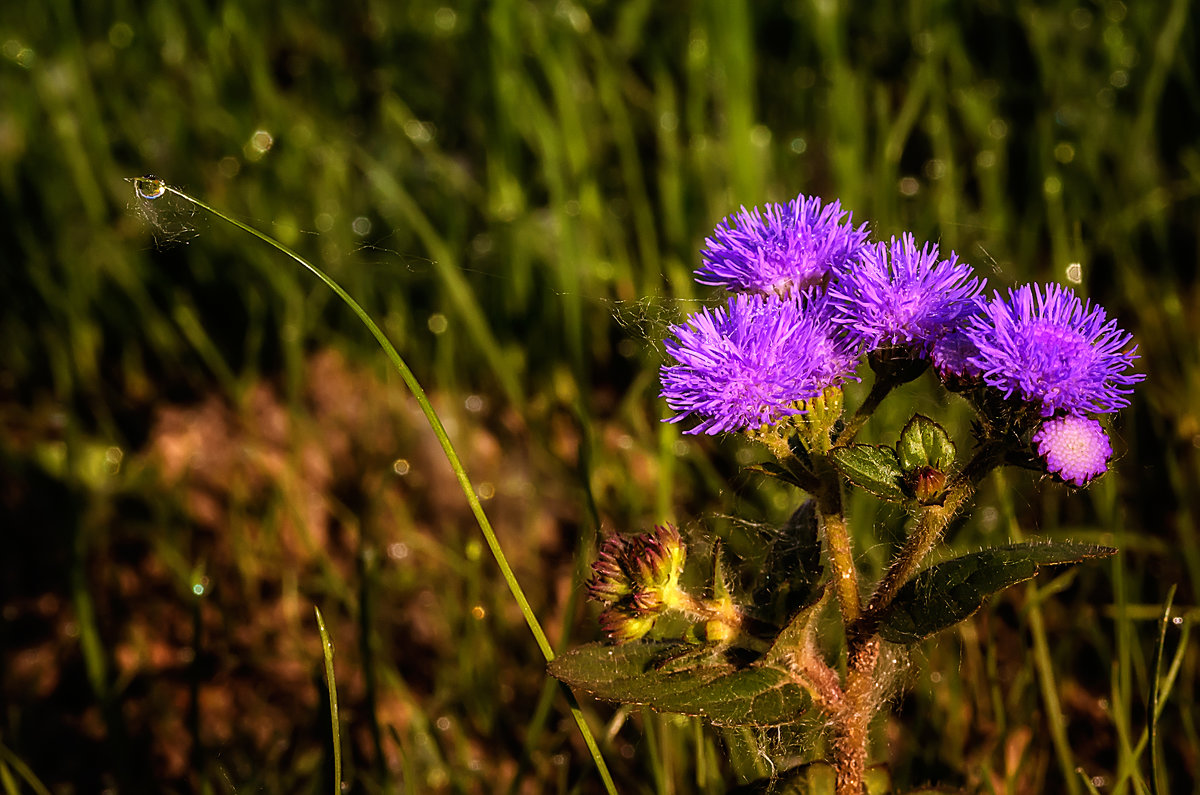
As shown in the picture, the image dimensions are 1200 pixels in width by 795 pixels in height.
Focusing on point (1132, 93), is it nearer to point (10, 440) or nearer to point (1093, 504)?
point (1093, 504)

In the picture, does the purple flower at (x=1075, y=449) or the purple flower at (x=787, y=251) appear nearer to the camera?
the purple flower at (x=1075, y=449)

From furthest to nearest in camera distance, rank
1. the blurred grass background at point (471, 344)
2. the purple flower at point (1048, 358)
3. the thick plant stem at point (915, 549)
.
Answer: the blurred grass background at point (471, 344) < the thick plant stem at point (915, 549) < the purple flower at point (1048, 358)

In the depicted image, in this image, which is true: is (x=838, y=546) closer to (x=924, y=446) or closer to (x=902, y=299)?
(x=924, y=446)

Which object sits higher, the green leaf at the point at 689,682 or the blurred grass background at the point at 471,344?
the blurred grass background at the point at 471,344

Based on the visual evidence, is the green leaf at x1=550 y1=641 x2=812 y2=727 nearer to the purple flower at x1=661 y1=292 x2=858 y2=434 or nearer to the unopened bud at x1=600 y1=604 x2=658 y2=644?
the unopened bud at x1=600 y1=604 x2=658 y2=644

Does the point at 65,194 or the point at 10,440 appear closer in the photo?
the point at 10,440

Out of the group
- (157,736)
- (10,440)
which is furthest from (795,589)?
(10,440)

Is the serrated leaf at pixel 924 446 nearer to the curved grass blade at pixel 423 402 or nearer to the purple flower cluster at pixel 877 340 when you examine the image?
the purple flower cluster at pixel 877 340

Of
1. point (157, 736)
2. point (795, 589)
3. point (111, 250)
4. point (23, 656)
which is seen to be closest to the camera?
point (795, 589)

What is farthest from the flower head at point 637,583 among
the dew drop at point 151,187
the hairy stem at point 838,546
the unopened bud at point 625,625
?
the dew drop at point 151,187
